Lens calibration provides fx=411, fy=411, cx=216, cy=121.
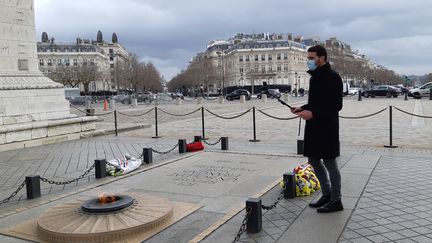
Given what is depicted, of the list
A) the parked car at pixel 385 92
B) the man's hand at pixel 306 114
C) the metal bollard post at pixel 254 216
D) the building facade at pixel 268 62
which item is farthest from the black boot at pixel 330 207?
the building facade at pixel 268 62

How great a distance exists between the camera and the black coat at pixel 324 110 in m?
5.19

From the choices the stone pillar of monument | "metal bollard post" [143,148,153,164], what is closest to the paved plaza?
"metal bollard post" [143,148,153,164]

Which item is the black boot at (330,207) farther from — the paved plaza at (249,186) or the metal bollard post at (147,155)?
the metal bollard post at (147,155)

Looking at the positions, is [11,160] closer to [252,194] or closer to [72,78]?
[252,194]

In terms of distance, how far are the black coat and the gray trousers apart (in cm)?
16

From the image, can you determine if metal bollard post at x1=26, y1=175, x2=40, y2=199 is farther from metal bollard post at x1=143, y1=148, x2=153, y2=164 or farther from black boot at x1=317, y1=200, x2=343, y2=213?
black boot at x1=317, y1=200, x2=343, y2=213

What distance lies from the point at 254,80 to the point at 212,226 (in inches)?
5179

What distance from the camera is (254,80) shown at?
443 ft

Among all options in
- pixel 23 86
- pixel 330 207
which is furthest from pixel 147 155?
pixel 23 86

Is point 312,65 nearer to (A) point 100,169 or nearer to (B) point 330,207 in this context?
(B) point 330,207

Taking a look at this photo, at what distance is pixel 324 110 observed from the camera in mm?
5207

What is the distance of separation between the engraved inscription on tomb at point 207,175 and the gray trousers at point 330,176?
87.3 inches

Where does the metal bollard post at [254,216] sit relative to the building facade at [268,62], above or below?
below

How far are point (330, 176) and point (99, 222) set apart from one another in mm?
3000
